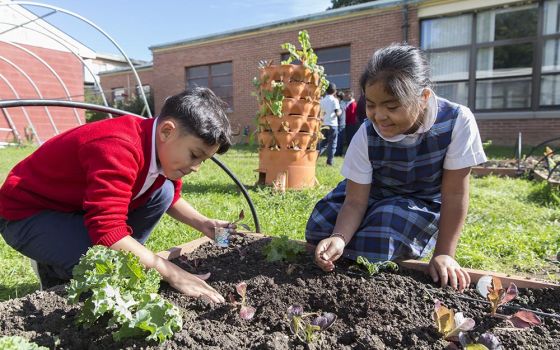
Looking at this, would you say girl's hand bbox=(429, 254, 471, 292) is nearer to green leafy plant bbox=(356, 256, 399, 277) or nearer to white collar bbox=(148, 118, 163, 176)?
green leafy plant bbox=(356, 256, 399, 277)

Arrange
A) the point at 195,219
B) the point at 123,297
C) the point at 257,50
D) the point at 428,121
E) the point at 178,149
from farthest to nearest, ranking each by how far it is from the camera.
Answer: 1. the point at 257,50
2. the point at 195,219
3. the point at 428,121
4. the point at 178,149
5. the point at 123,297

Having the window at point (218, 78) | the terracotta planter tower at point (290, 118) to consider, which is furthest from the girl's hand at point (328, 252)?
the window at point (218, 78)

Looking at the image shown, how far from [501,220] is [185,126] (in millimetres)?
2880

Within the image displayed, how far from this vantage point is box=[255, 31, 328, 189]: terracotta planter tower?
184 inches

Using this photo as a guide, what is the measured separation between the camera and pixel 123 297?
1.21m

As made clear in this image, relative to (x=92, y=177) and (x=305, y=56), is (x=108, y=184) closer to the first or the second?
(x=92, y=177)

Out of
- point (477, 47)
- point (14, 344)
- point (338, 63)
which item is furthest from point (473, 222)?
point (338, 63)

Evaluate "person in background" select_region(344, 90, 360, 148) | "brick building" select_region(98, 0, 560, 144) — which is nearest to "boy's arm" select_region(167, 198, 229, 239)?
"brick building" select_region(98, 0, 560, 144)

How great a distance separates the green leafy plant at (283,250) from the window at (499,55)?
10388 mm

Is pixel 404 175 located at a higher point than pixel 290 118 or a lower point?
lower

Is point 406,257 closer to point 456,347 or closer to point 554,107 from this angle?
point 456,347

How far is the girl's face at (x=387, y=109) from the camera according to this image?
1.56 metres

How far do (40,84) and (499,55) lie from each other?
1335 cm

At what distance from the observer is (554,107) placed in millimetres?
10141
